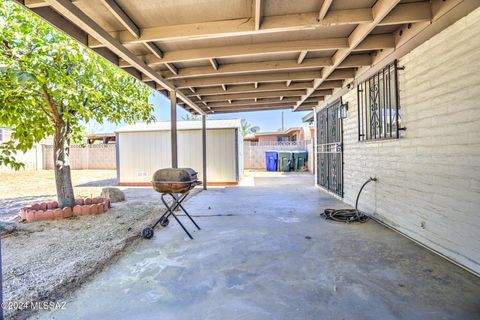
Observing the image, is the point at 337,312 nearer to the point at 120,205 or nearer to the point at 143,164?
the point at 120,205

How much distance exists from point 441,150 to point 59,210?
561cm

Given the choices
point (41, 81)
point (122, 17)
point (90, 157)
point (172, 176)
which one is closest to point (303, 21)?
point (122, 17)

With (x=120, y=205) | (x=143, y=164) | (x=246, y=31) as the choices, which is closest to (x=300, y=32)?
(x=246, y=31)

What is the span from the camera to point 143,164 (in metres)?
9.19

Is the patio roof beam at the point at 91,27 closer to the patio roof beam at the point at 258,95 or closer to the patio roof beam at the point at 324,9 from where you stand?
the patio roof beam at the point at 324,9

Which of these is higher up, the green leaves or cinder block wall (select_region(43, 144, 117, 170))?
the green leaves

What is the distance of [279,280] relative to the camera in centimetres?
219

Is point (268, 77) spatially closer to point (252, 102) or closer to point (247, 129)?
point (252, 102)

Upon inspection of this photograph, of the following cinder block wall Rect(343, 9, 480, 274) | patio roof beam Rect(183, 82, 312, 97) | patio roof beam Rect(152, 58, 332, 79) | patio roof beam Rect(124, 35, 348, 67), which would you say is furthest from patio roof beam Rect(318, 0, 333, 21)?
patio roof beam Rect(183, 82, 312, 97)

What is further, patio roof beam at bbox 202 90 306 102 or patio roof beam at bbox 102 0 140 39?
patio roof beam at bbox 202 90 306 102

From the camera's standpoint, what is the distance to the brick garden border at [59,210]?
431cm

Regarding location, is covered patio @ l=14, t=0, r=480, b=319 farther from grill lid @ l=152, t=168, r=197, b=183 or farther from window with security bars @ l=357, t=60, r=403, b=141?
grill lid @ l=152, t=168, r=197, b=183

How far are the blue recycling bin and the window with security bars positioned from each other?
932 centimetres

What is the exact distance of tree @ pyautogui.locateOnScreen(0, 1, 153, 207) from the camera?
3432 mm
